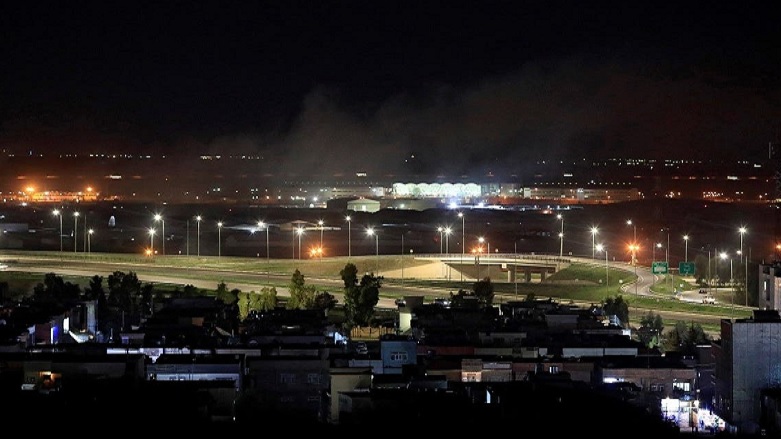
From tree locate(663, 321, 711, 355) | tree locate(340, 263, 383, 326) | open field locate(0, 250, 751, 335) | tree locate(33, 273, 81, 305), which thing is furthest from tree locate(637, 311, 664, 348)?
tree locate(33, 273, 81, 305)

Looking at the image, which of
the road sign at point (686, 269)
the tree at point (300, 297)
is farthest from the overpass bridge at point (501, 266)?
the tree at point (300, 297)

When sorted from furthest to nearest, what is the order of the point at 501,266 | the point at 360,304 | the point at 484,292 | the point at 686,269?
1. the point at 501,266
2. the point at 686,269
3. the point at 484,292
4. the point at 360,304

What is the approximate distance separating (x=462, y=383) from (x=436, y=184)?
36213 mm

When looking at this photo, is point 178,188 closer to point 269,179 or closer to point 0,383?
point 269,179

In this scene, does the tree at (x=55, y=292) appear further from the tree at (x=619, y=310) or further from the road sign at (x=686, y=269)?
the road sign at (x=686, y=269)

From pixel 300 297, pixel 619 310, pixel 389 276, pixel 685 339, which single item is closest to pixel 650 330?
pixel 685 339

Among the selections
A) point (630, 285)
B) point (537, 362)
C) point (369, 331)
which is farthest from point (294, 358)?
point (630, 285)

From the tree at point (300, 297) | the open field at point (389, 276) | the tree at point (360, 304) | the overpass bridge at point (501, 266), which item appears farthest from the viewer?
the overpass bridge at point (501, 266)

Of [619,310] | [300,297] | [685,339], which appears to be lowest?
[685,339]

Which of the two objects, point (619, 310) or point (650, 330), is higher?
point (619, 310)

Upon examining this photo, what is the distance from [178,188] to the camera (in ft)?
157

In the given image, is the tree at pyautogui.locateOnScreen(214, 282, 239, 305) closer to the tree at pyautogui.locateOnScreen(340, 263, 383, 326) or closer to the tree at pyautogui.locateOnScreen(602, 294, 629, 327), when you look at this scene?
the tree at pyautogui.locateOnScreen(340, 263, 383, 326)

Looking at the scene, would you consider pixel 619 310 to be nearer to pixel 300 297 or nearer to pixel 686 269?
pixel 300 297

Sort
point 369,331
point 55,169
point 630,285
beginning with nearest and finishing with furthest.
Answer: point 369,331, point 630,285, point 55,169
